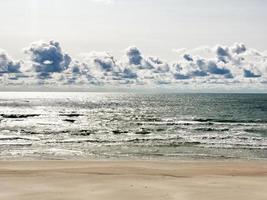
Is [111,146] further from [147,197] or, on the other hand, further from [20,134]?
A: [147,197]

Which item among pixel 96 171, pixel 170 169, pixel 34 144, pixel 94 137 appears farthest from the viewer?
pixel 94 137

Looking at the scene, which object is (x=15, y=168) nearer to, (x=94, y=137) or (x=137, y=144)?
(x=137, y=144)

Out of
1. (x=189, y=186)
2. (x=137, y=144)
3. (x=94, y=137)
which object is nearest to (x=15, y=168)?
(x=189, y=186)

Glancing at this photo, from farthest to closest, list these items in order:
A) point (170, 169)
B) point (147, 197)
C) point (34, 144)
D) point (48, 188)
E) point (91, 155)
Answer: point (34, 144), point (91, 155), point (170, 169), point (48, 188), point (147, 197)

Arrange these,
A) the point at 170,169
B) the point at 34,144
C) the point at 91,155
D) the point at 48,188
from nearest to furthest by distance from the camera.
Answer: the point at 48,188
the point at 170,169
the point at 91,155
the point at 34,144

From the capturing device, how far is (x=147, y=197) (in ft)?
43.5

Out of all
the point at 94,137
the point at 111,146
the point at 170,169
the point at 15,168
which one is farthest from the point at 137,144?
the point at 15,168

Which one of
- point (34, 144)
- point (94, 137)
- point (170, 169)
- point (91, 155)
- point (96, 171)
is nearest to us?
point (96, 171)

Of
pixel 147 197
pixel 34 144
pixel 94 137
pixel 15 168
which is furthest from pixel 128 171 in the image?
pixel 94 137

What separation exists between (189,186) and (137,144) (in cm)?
2055

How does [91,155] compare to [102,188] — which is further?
[91,155]

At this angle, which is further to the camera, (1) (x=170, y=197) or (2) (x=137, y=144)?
(2) (x=137, y=144)

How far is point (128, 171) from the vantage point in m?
21.6

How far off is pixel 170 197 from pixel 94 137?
1116 inches
